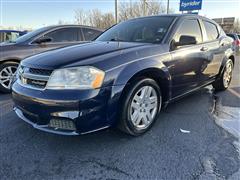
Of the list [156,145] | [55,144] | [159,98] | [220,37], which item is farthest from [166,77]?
[220,37]

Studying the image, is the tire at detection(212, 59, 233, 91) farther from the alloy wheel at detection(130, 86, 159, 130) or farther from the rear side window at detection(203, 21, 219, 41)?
the alloy wheel at detection(130, 86, 159, 130)

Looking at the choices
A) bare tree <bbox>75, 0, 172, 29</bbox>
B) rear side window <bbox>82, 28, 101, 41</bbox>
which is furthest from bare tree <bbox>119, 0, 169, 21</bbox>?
rear side window <bbox>82, 28, 101, 41</bbox>

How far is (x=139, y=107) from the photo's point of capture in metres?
2.98

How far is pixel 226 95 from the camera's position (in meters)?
4.92

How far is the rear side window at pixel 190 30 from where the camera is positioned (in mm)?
3524

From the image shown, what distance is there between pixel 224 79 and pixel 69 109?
388 centimetres

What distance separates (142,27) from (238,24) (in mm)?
55283

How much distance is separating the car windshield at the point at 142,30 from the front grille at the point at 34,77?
1.53m

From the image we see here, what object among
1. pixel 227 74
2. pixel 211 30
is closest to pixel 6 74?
pixel 211 30

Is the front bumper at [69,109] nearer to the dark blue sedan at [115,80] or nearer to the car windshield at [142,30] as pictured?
the dark blue sedan at [115,80]

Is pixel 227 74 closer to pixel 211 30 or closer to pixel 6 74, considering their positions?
pixel 211 30

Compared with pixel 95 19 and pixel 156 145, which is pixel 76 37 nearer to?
pixel 156 145

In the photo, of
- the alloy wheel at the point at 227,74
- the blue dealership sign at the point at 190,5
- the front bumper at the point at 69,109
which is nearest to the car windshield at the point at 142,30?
the front bumper at the point at 69,109

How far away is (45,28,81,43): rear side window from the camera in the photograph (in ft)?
19.0
